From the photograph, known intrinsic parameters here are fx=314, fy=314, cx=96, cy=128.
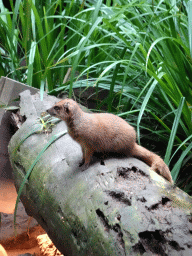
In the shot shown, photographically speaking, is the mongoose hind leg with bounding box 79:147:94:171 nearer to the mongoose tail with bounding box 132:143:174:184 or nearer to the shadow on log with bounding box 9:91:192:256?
the shadow on log with bounding box 9:91:192:256

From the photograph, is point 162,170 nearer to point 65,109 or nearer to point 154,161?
point 154,161

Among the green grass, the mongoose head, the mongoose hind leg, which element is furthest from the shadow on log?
the green grass

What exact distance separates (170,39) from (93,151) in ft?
3.07

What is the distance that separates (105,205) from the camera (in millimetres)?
1285

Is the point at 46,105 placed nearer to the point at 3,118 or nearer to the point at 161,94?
the point at 3,118

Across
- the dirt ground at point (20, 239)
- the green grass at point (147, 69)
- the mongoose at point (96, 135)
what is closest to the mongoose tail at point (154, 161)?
the mongoose at point (96, 135)

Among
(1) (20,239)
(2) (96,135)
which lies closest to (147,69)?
(2) (96,135)

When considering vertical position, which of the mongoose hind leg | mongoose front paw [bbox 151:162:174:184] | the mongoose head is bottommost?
mongoose front paw [bbox 151:162:174:184]

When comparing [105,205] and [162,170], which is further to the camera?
[162,170]

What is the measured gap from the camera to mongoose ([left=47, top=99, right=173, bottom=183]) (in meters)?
1.58

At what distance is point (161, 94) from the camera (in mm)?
2143

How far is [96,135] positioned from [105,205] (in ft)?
1.37

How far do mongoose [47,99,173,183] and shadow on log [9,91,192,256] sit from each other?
61 millimetres

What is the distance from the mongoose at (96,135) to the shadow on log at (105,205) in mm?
61
